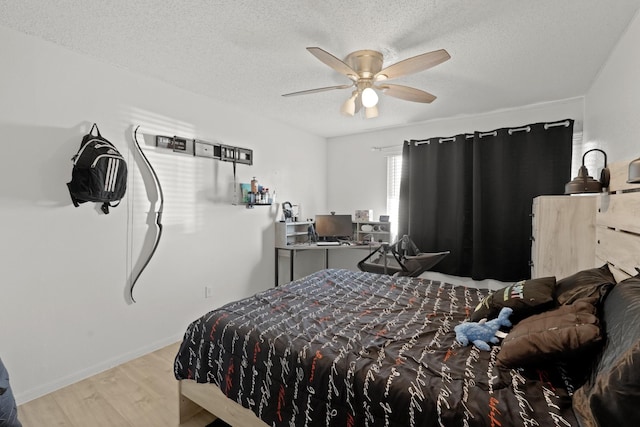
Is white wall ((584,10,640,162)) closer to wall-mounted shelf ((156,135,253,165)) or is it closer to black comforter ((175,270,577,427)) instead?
black comforter ((175,270,577,427))

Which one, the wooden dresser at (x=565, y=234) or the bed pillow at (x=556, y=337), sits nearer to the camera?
the bed pillow at (x=556, y=337)

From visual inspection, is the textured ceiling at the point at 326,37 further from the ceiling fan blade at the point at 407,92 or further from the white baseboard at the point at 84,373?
the white baseboard at the point at 84,373

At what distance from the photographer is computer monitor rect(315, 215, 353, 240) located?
425 centimetres

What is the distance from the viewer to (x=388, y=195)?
14.2ft

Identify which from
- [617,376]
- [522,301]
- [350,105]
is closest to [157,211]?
[350,105]

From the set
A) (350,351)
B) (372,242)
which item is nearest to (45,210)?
(350,351)

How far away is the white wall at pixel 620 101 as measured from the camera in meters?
1.76

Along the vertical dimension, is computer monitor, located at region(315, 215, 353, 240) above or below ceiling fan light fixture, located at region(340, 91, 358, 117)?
below

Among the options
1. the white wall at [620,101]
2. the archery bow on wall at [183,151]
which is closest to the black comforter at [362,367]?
the archery bow on wall at [183,151]

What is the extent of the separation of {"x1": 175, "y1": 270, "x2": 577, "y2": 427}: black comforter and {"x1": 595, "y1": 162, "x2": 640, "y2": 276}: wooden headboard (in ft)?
2.55

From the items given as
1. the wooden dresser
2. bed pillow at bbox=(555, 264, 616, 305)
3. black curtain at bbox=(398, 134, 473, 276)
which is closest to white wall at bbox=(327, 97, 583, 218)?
black curtain at bbox=(398, 134, 473, 276)

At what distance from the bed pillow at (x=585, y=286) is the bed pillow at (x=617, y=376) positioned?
8.5 inches

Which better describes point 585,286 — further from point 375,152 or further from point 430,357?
point 375,152

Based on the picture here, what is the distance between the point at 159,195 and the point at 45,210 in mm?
783
